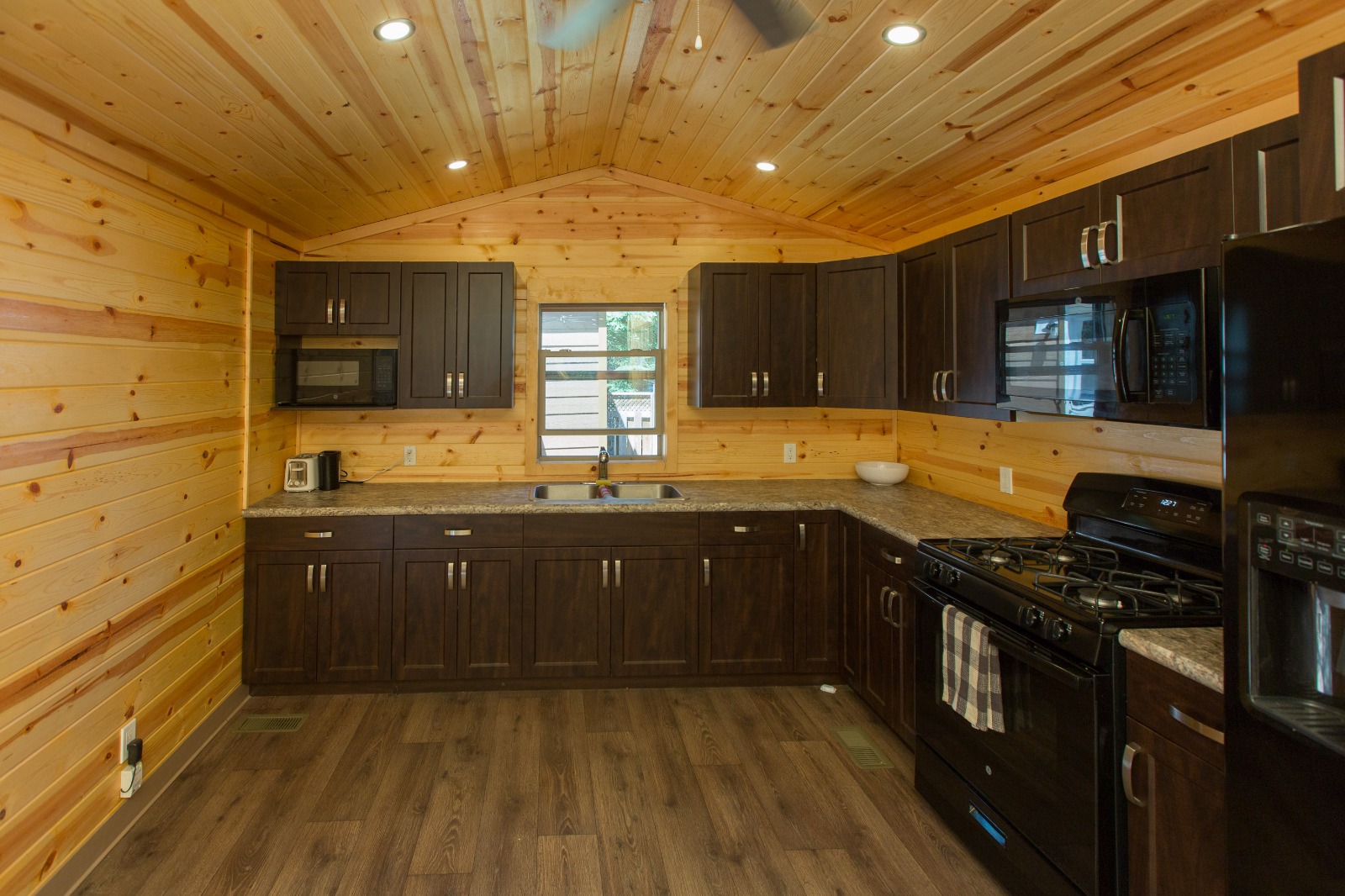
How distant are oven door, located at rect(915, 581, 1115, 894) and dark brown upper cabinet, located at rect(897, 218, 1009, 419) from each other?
1.01 m

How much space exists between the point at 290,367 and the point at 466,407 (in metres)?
0.90

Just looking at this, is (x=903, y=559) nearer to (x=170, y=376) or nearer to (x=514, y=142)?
(x=514, y=142)

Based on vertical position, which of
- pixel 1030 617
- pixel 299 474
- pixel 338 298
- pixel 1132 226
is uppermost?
pixel 338 298

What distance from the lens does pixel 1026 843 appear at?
204cm

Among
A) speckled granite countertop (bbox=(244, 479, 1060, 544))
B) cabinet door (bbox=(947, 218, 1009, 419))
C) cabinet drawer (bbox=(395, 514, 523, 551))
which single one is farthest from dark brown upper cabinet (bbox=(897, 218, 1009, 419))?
cabinet drawer (bbox=(395, 514, 523, 551))

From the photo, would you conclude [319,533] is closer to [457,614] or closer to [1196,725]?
[457,614]

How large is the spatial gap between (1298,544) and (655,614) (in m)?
2.85

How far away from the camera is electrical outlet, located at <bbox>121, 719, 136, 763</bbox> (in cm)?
251

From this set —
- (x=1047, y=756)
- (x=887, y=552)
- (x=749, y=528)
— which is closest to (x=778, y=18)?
(x=1047, y=756)

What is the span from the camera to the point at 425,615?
3.56 meters

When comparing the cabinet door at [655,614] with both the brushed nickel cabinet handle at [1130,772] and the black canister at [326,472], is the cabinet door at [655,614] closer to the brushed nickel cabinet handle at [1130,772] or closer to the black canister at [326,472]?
the black canister at [326,472]

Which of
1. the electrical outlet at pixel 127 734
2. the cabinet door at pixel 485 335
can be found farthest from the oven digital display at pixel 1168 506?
the electrical outlet at pixel 127 734

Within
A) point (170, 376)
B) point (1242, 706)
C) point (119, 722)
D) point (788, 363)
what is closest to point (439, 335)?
point (170, 376)

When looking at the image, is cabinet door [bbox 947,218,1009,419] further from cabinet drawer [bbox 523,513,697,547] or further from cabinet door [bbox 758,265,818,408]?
cabinet drawer [bbox 523,513,697,547]
